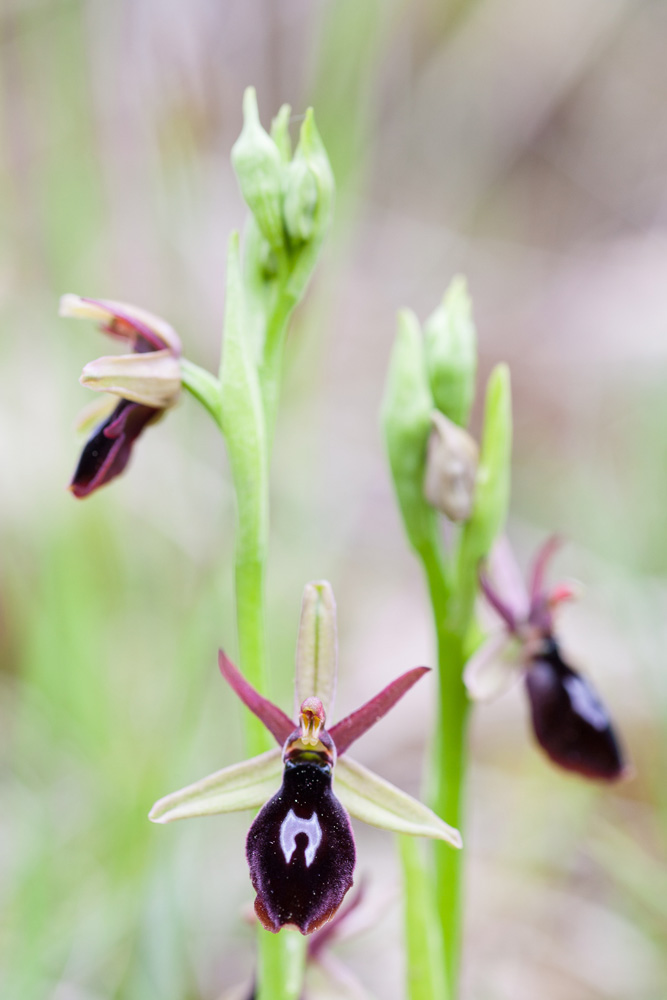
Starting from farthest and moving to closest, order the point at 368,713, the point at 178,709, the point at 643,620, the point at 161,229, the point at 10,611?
1. the point at 10,611
2. the point at 161,229
3. the point at 643,620
4. the point at 178,709
5. the point at 368,713

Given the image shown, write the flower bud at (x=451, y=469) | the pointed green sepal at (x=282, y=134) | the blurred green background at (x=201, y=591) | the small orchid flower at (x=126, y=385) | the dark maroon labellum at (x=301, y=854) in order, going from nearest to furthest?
the dark maroon labellum at (x=301, y=854) → the small orchid flower at (x=126, y=385) → the pointed green sepal at (x=282, y=134) → the flower bud at (x=451, y=469) → the blurred green background at (x=201, y=591)

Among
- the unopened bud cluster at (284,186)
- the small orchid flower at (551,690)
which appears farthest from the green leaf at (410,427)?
the unopened bud cluster at (284,186)

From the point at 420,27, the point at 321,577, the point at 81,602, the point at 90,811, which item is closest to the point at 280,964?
the point at 90,811

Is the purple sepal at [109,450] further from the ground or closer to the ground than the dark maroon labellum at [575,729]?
further from the ground

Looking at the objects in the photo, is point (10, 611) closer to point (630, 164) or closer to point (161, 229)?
point (161, 229)

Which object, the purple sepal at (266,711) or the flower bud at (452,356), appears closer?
the purple sepal at (266,711)

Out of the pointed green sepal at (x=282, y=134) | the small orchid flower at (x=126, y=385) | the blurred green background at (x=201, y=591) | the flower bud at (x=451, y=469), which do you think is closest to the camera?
the small orchid flower at (x=126, y=385)

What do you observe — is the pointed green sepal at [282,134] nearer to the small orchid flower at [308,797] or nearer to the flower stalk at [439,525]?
the flower stalk at [439,525]

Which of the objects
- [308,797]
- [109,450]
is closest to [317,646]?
[308,797]

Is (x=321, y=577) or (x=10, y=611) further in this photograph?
(x=10, y=611)
